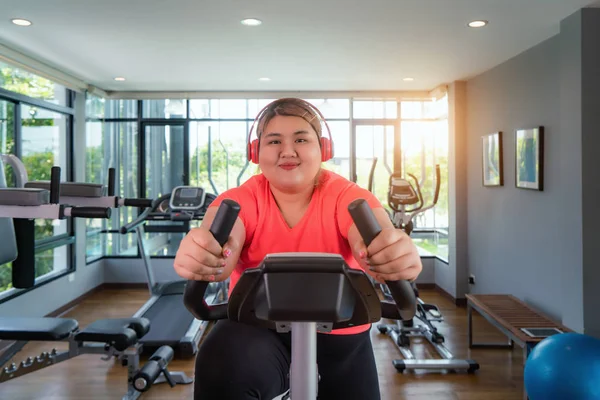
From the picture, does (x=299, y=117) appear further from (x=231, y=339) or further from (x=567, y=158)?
(x=567, y=158)

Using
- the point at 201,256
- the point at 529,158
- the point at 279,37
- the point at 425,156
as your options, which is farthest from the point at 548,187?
the point at 201,256

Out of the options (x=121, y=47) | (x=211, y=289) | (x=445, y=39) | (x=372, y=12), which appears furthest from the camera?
(x=211, y=289)

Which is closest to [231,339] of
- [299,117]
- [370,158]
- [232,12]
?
[299,117]

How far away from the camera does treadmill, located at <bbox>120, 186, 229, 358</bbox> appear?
349cm

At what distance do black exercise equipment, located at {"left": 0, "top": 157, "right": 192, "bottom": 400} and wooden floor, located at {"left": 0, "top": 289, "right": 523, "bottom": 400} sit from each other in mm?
A: 325

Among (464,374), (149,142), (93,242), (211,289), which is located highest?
(149,142)

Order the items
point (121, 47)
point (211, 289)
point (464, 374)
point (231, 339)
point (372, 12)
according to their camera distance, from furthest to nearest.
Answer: point (211, 289)
point (121, 47)
point (464, 374)
point (372, 12)
point (231, 339)

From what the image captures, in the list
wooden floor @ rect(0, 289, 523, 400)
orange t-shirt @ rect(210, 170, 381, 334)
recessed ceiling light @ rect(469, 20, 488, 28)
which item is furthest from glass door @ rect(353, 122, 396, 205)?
orange t-shirt @ rect(210, 170, 381, 334)

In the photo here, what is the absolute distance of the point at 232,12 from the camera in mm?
2854

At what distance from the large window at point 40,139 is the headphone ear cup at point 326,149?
344cm

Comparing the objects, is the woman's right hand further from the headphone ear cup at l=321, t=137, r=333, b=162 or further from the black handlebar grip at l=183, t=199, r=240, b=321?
the headphone ear cup at l=321, t=137, r=333, b=162

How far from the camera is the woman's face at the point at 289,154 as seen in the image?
1106 millimetres

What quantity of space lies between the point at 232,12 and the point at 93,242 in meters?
3.73

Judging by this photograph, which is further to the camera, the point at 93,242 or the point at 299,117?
the point at 93,242
